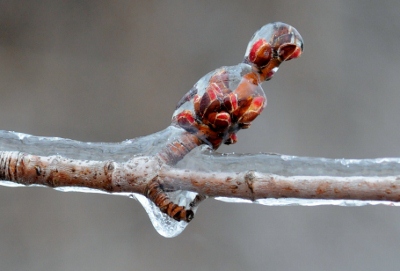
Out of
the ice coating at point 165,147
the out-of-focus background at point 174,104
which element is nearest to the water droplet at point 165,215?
the ice coating at point 165,147

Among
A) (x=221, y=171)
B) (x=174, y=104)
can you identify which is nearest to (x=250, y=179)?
(x=221, y=171)

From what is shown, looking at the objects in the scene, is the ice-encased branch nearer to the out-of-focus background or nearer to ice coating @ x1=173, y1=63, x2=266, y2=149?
ice coating @ x1=173, y1=63, x2=266, y2=149

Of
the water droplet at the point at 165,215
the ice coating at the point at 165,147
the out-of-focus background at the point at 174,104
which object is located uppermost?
the out-of-focus background at the point at 174,104

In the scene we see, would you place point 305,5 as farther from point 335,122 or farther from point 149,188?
point 149,188

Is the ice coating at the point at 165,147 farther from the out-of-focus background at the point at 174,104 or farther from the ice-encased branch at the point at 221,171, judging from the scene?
the out-of-focus background at the point at 174,104

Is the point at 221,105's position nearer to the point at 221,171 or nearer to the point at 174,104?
the point at 221,171

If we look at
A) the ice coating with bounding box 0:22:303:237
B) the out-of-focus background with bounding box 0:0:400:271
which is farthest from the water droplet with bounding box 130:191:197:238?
the out-of-focus background with bounding box 0:0:400:271

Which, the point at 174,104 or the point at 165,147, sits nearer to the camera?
the point at 165,147
